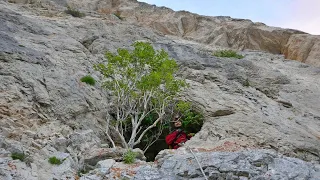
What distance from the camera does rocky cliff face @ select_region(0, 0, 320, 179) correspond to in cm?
1284

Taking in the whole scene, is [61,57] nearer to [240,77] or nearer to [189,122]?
[189,122]

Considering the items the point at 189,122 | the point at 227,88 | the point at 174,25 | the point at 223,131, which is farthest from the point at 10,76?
the point at 174,25

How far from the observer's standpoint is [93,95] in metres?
17.0

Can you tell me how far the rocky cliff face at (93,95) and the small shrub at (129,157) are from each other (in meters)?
0.48

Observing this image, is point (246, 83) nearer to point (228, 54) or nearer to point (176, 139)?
point (228, 54)

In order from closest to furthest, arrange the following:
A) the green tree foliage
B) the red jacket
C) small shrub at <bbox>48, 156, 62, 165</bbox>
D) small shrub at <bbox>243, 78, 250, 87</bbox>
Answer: small shrub at <bbox>48, 156, 62, 165</bbox> → the green tree foliage → the red jacket → small shrub at <bbox>243, 78, 250, 87</bbox>

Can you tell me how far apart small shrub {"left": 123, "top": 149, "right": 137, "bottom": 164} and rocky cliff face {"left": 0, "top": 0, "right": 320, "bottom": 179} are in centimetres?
48

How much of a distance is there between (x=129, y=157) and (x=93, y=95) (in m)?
5.47

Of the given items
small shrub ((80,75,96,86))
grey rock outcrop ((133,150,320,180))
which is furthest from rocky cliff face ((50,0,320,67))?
grey rock outcrop ((133,150,320,180))

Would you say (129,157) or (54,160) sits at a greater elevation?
(129,157)

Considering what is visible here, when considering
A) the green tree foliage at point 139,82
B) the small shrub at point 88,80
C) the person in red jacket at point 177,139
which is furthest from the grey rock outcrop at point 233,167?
the small shrub at point 88,80

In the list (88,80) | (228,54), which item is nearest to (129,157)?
(88,80)

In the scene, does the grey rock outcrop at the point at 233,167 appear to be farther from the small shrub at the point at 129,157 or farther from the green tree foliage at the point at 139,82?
the green tree foliage at the point at 139,82

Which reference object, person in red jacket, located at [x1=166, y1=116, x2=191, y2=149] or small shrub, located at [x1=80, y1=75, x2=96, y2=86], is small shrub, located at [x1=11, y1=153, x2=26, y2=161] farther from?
small shrub, located at [x1=80, y1=75, x2=96, y2=86]
